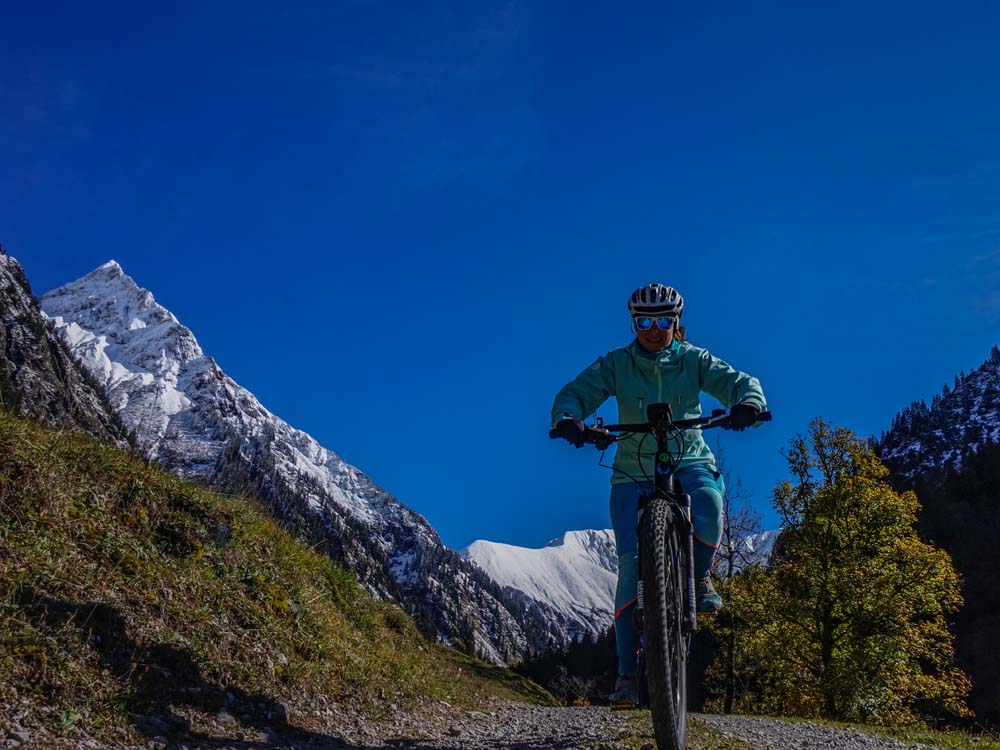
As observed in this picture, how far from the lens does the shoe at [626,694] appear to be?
17.6 ft

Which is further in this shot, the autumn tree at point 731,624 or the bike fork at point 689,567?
the autumn tree at point 731,624

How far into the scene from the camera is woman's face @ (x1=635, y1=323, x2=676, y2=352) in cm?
632

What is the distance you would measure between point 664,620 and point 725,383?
2.20m

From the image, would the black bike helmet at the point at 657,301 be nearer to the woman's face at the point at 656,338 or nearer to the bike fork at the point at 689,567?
the woman's face at the point at 656,338

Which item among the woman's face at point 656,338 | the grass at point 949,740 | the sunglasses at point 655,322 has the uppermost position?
the sunglasses at point 655,322

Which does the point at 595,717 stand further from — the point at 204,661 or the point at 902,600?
the point at 902,600

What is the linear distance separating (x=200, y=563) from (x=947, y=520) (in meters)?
135

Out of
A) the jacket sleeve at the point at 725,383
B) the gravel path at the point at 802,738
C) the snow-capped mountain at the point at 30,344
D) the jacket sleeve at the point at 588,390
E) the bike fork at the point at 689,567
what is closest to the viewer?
the bike fork at the point at 689,567

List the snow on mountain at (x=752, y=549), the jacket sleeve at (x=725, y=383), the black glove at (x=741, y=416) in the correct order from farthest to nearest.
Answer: the snow on mountain at (x=752, y=549)
the jacket sleeve at (x=725, y=383)
the black glove at (x=741, y=416)

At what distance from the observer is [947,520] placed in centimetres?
11869

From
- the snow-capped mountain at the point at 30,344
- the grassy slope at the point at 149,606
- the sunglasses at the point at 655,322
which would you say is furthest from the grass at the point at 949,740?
the snow-capped mountain at the point at 30,344

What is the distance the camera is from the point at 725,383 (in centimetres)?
621

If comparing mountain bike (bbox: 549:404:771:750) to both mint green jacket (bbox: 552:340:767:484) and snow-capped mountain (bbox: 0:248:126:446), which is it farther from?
snow-capped mountain (bbox: 0:248:126:446)

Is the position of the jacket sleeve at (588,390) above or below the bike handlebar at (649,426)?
above
